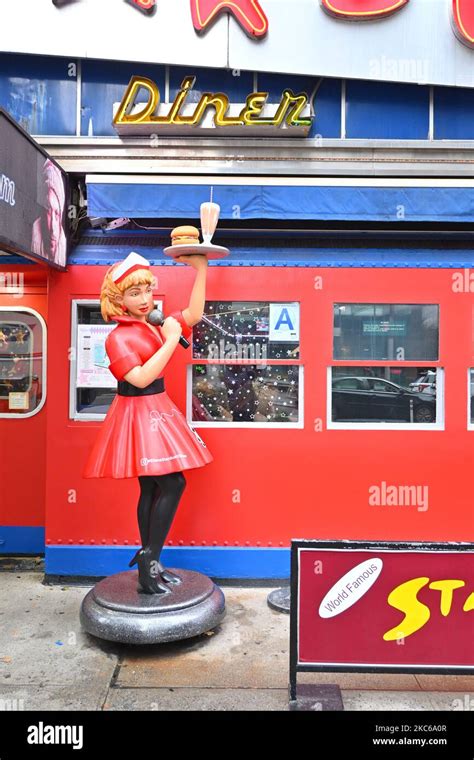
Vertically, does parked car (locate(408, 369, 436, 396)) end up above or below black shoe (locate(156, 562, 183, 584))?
above

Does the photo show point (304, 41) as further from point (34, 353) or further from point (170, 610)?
point (170, 610)

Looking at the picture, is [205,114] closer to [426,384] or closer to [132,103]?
[132,103]

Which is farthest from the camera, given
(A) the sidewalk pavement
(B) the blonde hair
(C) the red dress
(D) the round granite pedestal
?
(B) the blonde hair

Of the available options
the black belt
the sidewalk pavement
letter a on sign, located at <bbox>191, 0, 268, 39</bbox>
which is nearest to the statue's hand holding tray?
the black belt

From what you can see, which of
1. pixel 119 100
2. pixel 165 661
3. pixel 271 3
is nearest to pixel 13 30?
pixel 119 100

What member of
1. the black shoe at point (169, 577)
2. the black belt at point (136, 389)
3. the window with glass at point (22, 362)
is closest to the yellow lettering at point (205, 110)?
the window with glass at point (22, 362)

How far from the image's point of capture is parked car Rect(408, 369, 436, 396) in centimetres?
479

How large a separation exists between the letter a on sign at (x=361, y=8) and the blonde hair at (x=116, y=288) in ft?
10.4

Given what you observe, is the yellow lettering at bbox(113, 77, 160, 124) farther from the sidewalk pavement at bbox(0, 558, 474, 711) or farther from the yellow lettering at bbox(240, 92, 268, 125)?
the sidewalk pavement at bbox(0, 558, 474, 711)

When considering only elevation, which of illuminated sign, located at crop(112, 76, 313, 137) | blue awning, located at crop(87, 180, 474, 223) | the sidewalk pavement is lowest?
the sidewalk pavement

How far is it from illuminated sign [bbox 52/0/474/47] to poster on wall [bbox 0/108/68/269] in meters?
1.94

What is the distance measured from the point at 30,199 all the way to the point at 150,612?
288cm

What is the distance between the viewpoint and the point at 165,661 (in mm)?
3621

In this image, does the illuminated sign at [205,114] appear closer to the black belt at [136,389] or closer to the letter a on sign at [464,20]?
the letter a on sign at [464,20]
